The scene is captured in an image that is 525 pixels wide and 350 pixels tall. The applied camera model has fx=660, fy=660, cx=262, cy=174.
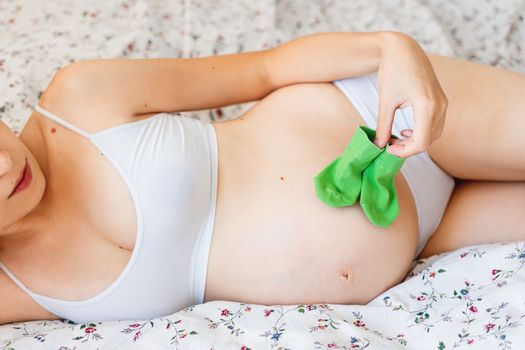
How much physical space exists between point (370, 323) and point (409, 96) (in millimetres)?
341

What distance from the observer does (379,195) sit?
1.00 meters

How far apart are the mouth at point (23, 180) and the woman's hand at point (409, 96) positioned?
50 cm

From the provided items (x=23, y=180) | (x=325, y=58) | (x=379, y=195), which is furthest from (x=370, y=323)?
(x=23, y=180)

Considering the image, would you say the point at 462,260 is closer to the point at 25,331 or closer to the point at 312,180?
the point at 312,180

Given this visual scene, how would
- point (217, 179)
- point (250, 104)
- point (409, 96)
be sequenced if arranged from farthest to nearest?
point (250, 104)
point (217, 179)
point (409, 96)

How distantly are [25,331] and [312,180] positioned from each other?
513mm

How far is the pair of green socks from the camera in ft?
3.18

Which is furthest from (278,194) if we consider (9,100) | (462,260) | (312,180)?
(9,100)

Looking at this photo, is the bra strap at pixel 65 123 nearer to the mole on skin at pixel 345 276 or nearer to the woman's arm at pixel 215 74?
the woman's arm at pixel 215 74

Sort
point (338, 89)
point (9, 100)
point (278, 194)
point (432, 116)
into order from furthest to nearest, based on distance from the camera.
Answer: point (9, 100) < point (338, 89) < point (278, 194) < point (432, 116)

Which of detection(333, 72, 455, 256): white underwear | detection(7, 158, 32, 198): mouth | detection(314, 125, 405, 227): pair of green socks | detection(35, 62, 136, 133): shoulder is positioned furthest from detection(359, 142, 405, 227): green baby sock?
detection(7, 158, 32, 198): mouth

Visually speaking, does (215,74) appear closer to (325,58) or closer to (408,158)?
(325,58)

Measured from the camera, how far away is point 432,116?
908 mm

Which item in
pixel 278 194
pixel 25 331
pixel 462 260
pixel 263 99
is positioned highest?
pixel 263 99
